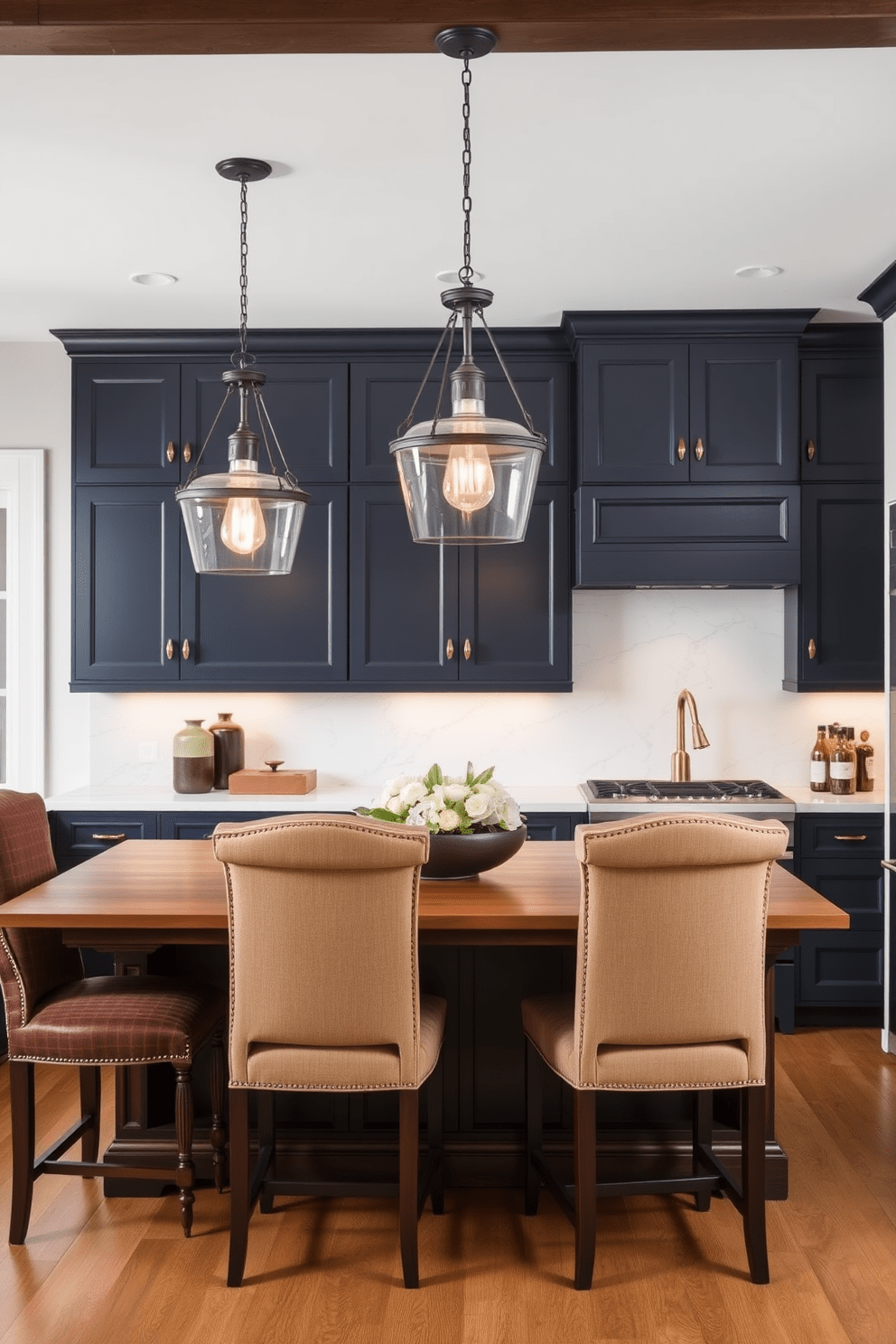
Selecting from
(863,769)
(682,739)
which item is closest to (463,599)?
(682,739)

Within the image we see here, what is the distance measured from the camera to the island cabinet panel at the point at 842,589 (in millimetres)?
4492

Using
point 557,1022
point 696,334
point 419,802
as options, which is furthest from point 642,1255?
point 696,334

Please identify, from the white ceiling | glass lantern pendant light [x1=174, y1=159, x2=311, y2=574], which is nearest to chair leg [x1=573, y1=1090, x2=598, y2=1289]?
glass lantern pendant light [x1=174, y1=159, x2=311, y2=574]

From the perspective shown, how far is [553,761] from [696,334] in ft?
5.91

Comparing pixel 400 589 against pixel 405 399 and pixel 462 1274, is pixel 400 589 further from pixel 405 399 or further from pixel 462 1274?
pixel 462 1274

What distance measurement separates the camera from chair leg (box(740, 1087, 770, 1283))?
8.16 feet

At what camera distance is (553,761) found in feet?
16.0

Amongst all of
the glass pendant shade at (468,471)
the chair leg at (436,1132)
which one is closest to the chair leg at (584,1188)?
the chair leg at (436,1132)

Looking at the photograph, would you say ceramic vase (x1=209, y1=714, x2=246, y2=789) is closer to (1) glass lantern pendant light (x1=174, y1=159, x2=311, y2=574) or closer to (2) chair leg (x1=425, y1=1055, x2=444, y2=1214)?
(1) glass lantern pendant light (x1=174, y1=159, x2=311, y2=574)

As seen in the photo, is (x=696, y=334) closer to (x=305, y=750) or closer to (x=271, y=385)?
(x=271, y=385)

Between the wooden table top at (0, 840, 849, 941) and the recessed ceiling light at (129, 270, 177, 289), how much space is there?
1984 millimetres

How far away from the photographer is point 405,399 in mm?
4547

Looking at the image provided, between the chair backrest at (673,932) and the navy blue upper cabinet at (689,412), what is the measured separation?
226cm

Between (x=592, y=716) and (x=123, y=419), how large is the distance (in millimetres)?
2266
